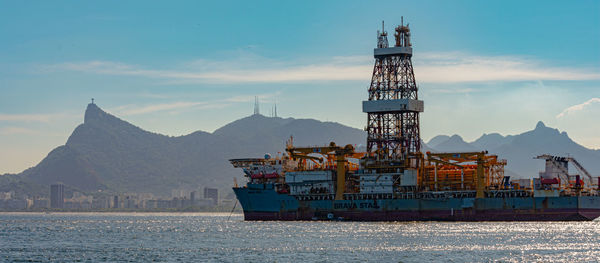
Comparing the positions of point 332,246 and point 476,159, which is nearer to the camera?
point 332,246

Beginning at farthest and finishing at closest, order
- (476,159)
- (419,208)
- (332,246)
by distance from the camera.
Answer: (419,208)
(476,159)
(332,246)

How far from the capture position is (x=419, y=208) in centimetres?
11594

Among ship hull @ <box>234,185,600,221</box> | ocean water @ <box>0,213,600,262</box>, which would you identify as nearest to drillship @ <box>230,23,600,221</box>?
ship hull @ <box>234,185,600,221</box>

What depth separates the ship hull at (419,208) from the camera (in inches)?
4331

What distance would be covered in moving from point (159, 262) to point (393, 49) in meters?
74.0

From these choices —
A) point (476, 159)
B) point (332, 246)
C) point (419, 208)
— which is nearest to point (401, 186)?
point (419, 208)

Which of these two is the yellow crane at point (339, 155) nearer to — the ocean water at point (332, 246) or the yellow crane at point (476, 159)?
the yellow crane at point (476, 159)

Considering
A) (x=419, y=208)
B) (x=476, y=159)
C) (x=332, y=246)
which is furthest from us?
(x=419, y=208)

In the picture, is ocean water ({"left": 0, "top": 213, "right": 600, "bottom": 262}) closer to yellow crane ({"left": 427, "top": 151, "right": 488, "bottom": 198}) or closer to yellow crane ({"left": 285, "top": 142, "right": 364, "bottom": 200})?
yellow crane ({"left": 427, "top": 151, "right": 488, "bottom": 198})

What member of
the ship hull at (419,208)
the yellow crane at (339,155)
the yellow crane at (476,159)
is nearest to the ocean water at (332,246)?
the ship hull at (419,208)

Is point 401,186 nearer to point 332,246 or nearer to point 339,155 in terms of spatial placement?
point 339,155

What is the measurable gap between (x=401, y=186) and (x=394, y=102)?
17637mm

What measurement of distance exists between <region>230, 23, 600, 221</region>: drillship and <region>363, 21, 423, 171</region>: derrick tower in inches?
7.7

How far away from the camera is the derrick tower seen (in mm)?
129625
